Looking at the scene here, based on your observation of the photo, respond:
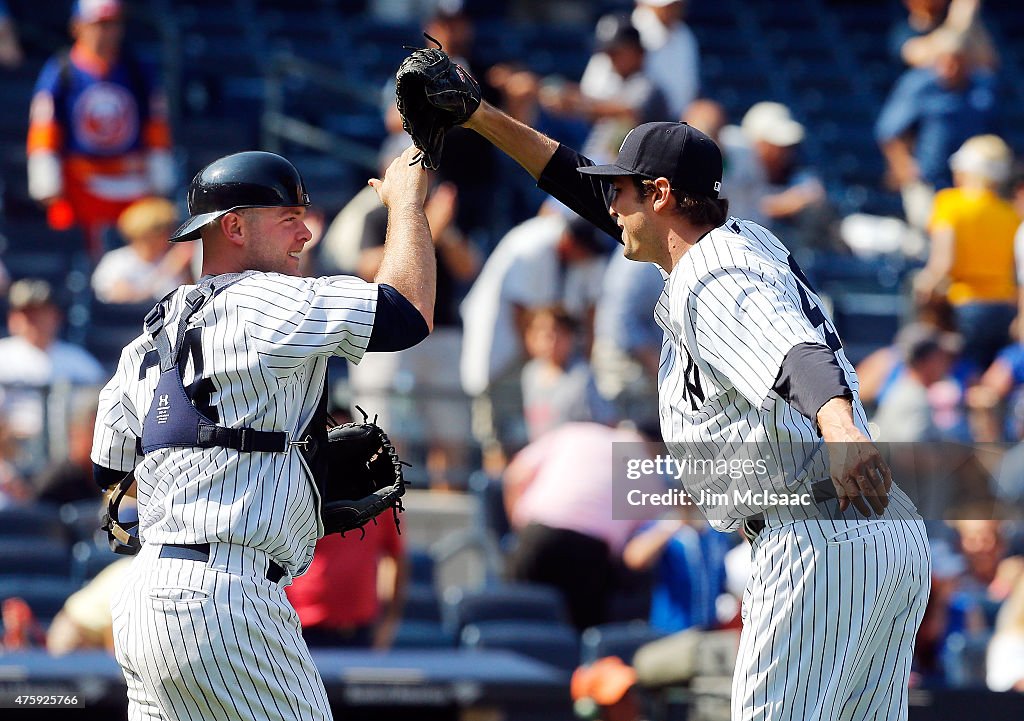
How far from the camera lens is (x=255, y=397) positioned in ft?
11.8

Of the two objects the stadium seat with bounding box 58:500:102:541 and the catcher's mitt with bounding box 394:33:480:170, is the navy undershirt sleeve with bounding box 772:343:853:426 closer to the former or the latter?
the catcher's mitt with bounding box 394:33:480:170

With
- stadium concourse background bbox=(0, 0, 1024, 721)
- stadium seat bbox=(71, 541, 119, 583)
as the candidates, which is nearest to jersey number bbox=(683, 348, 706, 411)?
stadium concourse background bbox=(0, 0, 1024, 721)

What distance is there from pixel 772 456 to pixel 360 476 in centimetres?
95

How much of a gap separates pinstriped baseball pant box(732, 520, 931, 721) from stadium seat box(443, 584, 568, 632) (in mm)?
3329

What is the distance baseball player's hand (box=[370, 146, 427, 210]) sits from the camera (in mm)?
3877

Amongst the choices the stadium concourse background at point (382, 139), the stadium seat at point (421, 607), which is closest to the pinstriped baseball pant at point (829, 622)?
the stadium concourse background at point (382, 139)

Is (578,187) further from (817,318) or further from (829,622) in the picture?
(829,622)

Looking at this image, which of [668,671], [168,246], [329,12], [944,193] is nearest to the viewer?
[668,671]

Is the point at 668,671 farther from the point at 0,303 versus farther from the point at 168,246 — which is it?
the point at 0,303

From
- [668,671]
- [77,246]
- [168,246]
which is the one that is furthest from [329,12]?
[668,671]

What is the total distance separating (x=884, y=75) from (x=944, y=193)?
481 centimetres

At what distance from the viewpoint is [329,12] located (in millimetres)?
13562

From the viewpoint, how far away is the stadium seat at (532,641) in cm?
673

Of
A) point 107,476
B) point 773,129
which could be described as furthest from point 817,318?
point 773,129
